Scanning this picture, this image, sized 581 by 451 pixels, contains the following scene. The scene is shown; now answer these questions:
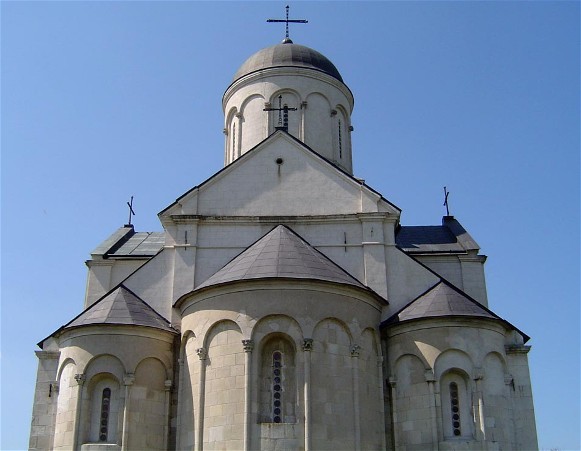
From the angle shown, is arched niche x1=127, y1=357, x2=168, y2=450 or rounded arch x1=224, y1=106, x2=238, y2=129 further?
rounded arch x1=224, y1=106, x2=238, y2=129

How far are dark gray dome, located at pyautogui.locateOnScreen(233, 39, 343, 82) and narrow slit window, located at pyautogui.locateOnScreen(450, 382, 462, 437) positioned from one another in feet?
44.7

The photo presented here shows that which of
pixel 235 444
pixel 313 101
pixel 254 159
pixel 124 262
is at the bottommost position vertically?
pixel 235 444

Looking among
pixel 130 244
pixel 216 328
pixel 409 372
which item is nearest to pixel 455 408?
pixel 409 372

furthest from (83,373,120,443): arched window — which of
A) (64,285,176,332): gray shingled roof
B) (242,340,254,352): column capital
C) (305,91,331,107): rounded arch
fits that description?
(305,91,331,107): rounded arch

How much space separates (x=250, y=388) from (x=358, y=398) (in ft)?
8.69

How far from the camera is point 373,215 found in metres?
19.8

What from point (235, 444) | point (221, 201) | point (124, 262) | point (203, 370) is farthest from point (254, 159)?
point (235, 444)

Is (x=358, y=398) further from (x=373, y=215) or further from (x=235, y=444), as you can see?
(x=373, y=215)

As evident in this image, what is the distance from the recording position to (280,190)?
809 inches

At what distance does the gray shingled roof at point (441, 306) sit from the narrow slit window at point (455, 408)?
1849 mm

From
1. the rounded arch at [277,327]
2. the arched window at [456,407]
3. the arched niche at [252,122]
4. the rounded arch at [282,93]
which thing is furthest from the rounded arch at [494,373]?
the rounded arch at [282,93]

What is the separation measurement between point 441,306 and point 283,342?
4368mm

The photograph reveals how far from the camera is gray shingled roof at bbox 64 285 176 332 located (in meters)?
17.9

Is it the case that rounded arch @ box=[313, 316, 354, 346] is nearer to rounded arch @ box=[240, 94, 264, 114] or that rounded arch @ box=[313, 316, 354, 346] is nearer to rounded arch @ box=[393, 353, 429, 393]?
rounded arch @ box=[393, 353, 429, 393]
